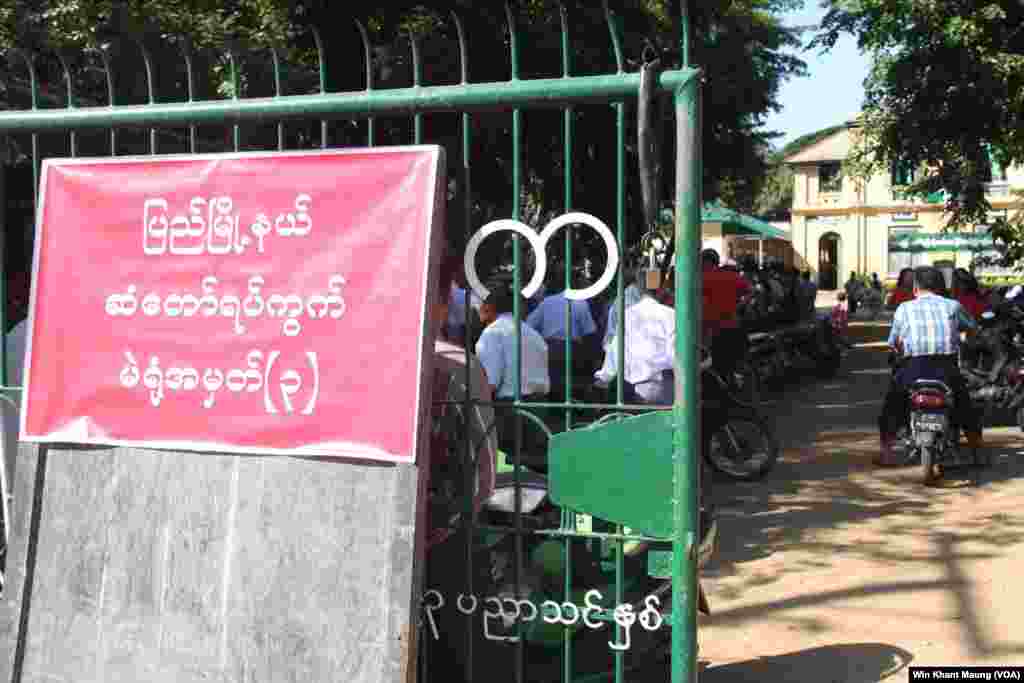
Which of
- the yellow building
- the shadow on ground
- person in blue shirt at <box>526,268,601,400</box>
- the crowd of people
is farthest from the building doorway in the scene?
the shadow on ground

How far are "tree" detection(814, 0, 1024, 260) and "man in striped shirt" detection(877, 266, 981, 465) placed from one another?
4.13 m

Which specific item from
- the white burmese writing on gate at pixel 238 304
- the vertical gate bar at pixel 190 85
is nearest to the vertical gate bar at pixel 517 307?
the white burmese writing on gate at pixel 238 304

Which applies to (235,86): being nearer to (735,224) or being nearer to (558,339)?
(558,339)

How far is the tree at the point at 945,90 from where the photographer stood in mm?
12336

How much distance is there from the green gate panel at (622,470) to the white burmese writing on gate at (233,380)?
720mm

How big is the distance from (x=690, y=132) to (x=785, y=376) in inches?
521

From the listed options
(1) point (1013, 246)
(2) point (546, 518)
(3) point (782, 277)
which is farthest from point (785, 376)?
(2) point (546, 518)

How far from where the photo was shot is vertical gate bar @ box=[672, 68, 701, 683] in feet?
10.3

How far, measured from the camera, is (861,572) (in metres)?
6.48

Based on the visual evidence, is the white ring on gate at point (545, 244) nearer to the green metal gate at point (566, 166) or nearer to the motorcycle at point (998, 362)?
the green metal gate at point (566, 166)

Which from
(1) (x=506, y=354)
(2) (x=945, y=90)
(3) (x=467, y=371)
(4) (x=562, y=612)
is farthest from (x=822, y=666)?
(2) (x=945, y=90)

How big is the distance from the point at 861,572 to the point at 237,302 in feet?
14.0

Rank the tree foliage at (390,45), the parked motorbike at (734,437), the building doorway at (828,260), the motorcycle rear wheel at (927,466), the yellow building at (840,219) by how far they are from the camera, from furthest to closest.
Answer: the building doorway at (828,260) → the yellow building at (840,219) → the parked motorbike at (734,437) → the motorcycle rear wheel at (927,466) → the tree foliage at (390,45)

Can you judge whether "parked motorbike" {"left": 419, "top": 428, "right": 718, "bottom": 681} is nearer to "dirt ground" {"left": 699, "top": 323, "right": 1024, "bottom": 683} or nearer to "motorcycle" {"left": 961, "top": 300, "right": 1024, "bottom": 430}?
"dirt ground" {"left": 699, "top": 323, "right": 1024, "bottom": 683}
